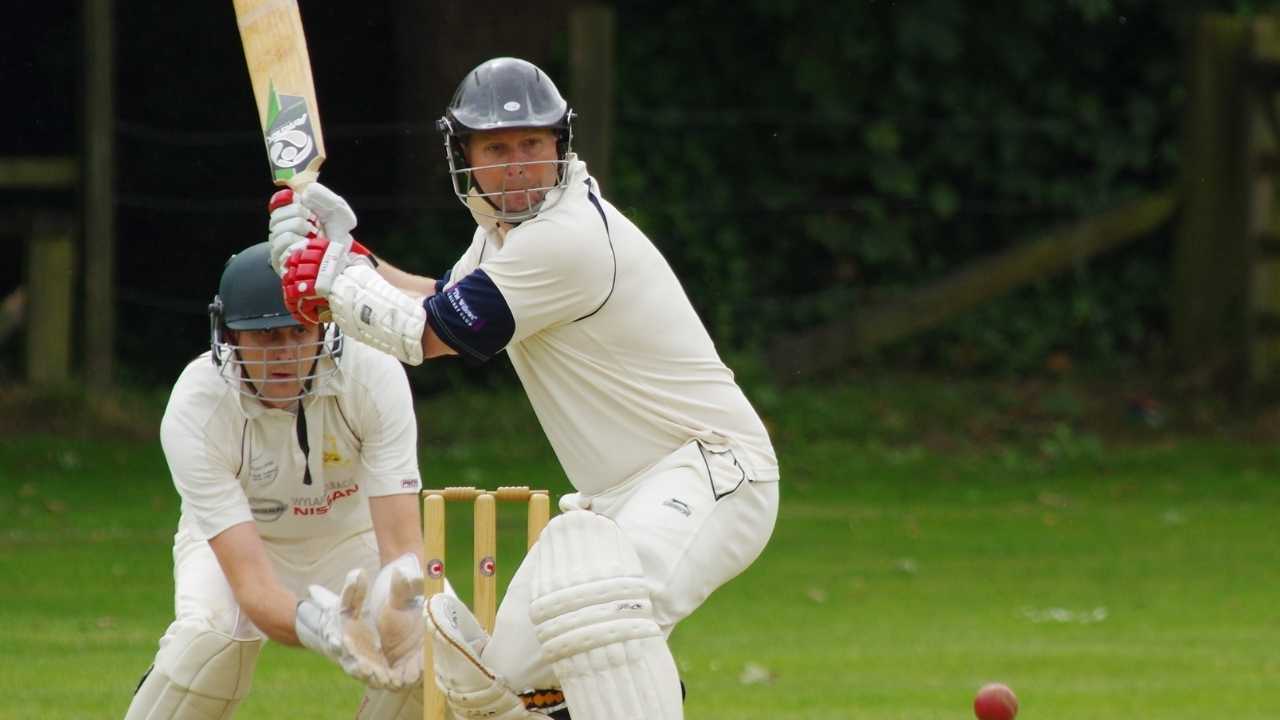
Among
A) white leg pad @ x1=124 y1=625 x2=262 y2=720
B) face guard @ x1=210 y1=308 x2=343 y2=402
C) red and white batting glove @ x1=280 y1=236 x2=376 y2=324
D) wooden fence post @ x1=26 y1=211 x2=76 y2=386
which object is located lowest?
wooden fence post @ x1=26 y1=211 x2=76 y2=386

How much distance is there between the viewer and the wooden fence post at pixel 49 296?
954 cm

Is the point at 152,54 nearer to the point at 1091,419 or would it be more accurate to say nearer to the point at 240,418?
the point at 1091,419

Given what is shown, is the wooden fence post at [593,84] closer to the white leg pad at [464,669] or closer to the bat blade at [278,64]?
the bat blade at [278,64]

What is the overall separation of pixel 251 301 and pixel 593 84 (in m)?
5.23

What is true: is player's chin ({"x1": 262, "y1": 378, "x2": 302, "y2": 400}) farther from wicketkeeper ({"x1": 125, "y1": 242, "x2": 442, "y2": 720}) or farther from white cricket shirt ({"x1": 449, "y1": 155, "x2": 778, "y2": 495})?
white cricket shirt ({"x1": 449, "y1": 155, "x2": 778, "y2": 495})

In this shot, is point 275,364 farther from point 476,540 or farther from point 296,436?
point 476,540

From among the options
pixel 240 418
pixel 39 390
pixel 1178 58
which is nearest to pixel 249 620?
pixel 240 418

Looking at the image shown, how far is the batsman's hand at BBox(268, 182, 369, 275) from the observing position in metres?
4.14

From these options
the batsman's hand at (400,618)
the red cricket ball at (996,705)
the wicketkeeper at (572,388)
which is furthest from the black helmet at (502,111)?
the red cricket ball at (996,705)

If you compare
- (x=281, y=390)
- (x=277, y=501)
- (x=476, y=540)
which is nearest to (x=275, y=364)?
(x=281, y=390)

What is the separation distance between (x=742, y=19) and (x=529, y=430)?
2.57 meters

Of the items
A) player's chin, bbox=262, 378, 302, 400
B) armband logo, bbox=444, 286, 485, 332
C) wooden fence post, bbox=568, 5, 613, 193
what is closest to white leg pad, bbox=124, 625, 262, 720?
player's chin, bbox=262, 378, 302, 400

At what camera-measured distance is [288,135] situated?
177 inches

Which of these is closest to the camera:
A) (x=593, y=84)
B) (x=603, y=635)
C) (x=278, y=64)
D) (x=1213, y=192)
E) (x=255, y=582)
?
(x=603, y=635)
